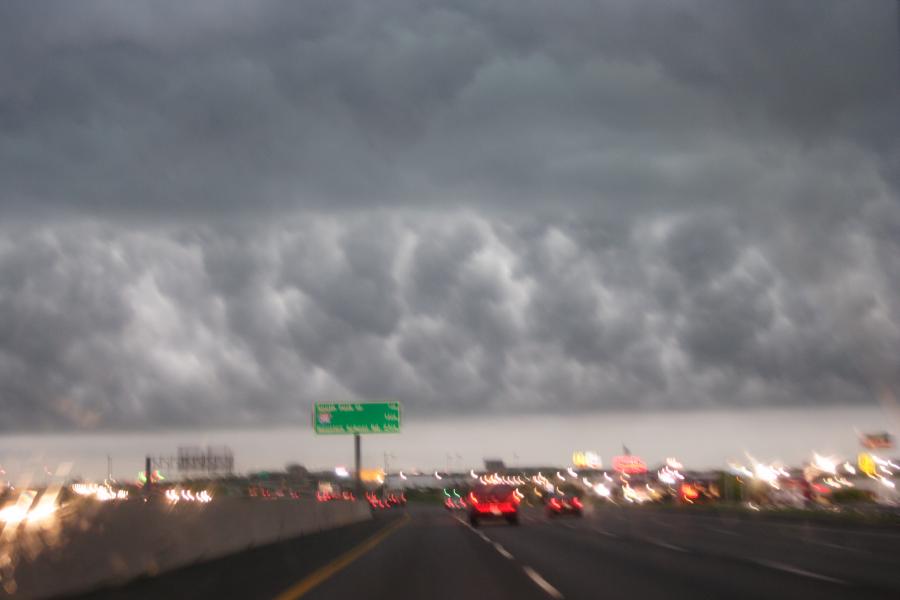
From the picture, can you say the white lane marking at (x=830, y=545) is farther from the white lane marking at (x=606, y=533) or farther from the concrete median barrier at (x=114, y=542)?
the concrete median barrier at (x=114, y=542)

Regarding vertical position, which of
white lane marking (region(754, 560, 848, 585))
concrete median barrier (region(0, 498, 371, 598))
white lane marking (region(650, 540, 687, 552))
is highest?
concrete median barrier (region(0, 498, 371, 598))

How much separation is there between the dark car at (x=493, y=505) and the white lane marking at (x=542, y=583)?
920 inches

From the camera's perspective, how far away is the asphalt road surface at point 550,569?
15.3 metres

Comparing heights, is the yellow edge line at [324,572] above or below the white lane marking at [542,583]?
above

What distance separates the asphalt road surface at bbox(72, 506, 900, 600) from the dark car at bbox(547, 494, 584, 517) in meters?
22.9

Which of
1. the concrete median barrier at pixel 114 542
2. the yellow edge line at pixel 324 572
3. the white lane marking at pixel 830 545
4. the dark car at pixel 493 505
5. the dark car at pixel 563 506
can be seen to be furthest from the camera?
the dark car at pixel 563 506

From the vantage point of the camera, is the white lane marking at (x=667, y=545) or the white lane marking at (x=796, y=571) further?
the white lane marking at (x=667, y=545)

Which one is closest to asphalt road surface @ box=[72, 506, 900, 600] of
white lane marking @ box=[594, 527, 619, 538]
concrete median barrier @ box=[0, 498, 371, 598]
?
concrete median barrier @ box=[0, 498, 371, 598]

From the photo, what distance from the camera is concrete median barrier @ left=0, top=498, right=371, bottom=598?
1259 centimetres

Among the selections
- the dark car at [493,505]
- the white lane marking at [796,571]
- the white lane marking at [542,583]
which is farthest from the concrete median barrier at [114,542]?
the dark car at [493,505]

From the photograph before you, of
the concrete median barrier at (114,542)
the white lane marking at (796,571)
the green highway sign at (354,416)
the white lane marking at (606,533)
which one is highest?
the green highway sign at (354,416)

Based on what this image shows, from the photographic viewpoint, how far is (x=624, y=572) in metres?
18.6

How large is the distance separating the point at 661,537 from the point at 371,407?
30.2 meters

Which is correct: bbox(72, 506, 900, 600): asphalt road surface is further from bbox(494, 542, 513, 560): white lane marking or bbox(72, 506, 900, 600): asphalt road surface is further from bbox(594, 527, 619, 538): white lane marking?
bbox(594, 527, 619, 538): white lane marking
